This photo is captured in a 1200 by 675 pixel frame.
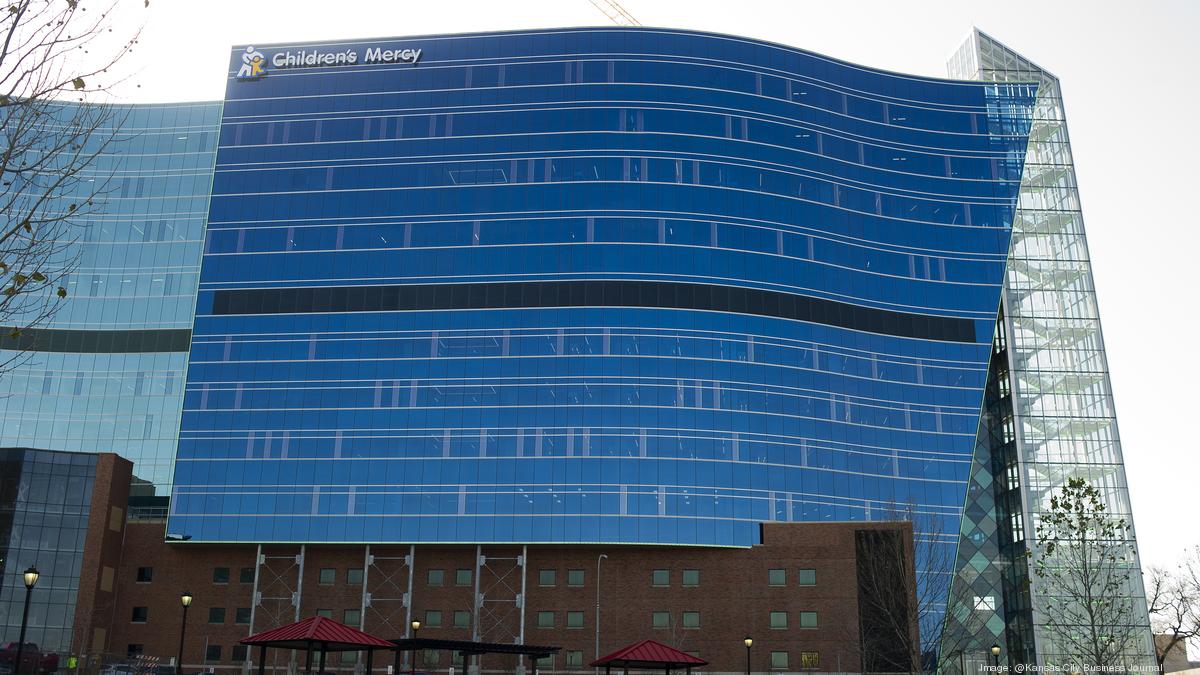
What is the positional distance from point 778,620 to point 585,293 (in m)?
30.3

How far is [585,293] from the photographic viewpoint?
303 feet

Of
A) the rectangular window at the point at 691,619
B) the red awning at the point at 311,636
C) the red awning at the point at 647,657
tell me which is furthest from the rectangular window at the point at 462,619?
the red awning at the point at 311,636

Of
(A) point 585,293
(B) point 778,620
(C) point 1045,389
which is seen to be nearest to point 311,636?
(B) point 778,620

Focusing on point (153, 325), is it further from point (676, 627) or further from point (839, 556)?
point (839, 556)

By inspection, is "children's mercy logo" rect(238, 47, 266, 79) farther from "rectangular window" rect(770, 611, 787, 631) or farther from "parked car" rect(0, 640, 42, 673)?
"rectangular window" rect(770, 611, 787, 631)

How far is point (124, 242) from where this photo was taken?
10275cm

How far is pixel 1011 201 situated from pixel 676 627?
50.6m

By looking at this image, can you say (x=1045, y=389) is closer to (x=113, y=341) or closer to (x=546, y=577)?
(x=546, y=577)

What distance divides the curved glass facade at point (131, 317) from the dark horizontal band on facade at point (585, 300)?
7.85 m

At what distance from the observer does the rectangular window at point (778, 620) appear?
86000 millimetres

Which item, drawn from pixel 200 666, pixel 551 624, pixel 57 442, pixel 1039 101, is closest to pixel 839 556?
pixel 551 624

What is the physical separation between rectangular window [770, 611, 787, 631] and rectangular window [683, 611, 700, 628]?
5723 mm

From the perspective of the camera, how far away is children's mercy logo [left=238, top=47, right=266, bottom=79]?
340 feet

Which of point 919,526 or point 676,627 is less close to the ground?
point 919,526
